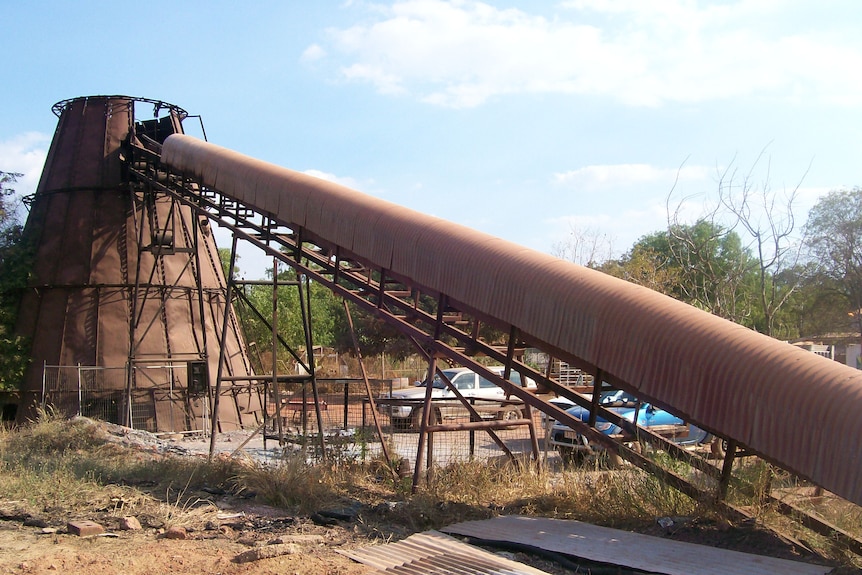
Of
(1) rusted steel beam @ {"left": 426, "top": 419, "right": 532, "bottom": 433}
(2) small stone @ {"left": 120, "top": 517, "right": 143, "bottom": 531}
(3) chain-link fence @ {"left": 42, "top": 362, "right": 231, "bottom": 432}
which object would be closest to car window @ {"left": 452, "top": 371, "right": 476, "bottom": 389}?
(3) chain-link fence @ {"left": 42, "top": 362, "right": 231, "bottom": 432}

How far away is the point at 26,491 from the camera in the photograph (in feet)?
32.3

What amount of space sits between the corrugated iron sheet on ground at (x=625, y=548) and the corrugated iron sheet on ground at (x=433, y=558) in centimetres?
45

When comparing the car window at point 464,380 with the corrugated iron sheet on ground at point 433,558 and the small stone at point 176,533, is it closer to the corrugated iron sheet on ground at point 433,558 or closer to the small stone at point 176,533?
the small stone at point 176,533

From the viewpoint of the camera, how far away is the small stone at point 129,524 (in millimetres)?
8297

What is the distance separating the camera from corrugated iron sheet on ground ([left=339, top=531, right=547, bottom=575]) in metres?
6.20

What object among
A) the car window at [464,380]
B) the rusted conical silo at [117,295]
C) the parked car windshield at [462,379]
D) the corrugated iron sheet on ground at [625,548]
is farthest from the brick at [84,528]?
the car window at [464,380]

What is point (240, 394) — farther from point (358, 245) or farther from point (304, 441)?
point (358, 245)

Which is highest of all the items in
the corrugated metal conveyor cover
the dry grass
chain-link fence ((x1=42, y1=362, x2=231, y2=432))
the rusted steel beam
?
the corrugated metal conveyor cover

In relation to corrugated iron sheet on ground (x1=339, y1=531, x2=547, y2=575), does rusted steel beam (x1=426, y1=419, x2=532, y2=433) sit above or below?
above

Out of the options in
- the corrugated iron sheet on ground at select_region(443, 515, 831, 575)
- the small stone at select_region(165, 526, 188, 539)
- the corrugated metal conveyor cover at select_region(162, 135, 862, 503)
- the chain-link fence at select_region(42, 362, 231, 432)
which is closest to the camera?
the corrugated iron sheet on ground at select_region(443, 515, 831, 575)

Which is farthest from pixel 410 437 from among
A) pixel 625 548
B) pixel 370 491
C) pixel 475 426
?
pixel 625 548

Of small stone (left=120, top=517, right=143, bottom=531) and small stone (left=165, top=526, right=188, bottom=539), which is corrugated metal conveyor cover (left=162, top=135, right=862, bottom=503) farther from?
small stone (left=120, top=517, right=143, bottom=531)

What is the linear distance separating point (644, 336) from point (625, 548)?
2226 millimetres

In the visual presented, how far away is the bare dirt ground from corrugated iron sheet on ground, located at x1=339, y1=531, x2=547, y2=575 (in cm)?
22
